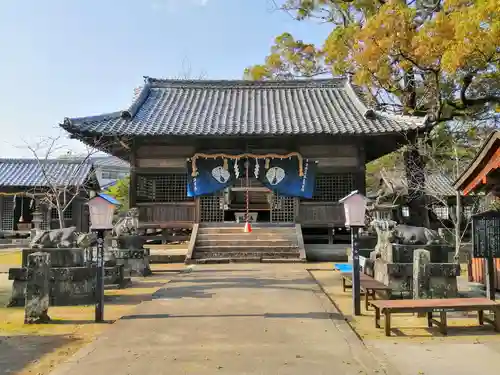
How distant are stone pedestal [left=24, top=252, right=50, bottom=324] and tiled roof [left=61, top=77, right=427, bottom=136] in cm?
966

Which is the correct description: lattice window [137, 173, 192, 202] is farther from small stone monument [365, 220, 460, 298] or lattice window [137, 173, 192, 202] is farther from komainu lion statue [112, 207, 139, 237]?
small stone monument [365, 220, 460, 298]

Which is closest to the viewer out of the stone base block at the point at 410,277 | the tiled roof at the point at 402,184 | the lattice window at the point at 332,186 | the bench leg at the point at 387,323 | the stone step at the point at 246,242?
the bench leg at the point at 387,323

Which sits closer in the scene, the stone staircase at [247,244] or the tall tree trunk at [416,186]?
the stone staircase at [247,244]

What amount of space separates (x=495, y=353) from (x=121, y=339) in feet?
15.1

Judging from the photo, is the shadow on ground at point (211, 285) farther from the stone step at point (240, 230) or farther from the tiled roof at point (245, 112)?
the tiled roof at point (245, 112)

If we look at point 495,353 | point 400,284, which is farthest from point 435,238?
point 495,353

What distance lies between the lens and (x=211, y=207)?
58.4 feet

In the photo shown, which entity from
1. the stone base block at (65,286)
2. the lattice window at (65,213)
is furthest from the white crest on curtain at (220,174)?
the lattice window at (65,213)

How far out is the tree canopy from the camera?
12.0m

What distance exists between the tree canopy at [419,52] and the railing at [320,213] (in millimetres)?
4861

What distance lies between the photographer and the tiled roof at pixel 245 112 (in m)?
16.3

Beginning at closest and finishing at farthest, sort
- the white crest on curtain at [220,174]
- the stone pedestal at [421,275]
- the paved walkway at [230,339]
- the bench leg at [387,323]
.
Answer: the paved walkway at [230,339]
the bench leg at [387,323]
the stone pedestal at [421,275]
the white crest on curtain at [220,174]

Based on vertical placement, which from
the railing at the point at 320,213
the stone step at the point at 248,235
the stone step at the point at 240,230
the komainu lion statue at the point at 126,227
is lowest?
the stone step at the point at 248,235

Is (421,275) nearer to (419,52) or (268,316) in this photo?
(268,316)
